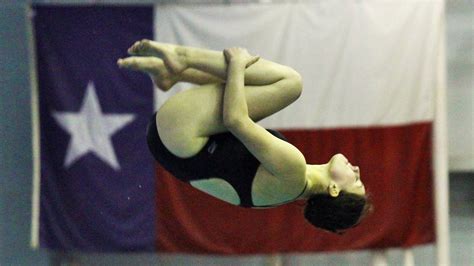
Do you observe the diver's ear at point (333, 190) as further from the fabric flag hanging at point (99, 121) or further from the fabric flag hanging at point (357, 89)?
the fabric flag hanging at point (99, 121)

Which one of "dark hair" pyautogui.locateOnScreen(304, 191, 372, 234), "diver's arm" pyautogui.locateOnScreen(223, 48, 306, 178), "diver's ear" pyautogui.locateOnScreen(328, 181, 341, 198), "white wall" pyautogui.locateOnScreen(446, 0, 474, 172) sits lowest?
"dark hair" pyautogui.locateOnScreen(304, 191, 372, 234)

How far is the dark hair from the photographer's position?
9.83ft

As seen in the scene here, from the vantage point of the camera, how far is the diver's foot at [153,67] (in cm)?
277

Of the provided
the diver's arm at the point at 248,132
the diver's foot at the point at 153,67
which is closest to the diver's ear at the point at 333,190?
the diver's arm at the point at 248,132

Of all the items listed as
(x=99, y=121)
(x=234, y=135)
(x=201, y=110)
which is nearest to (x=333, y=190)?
(x=234, y=135)

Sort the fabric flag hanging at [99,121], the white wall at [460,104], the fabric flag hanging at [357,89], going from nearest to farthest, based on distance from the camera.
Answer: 1. the fabric flag hanging at [357,89]
2. the fabric flag hanging at [99,121]
3. the white wall at [460,104]

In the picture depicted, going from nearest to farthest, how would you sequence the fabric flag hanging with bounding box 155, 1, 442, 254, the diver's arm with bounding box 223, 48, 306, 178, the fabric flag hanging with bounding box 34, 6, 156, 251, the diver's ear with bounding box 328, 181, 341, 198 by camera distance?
1. the diver's arm with bounding box 223, 48, 306, 178
2. the diver's ear with bounding box 328, 181, 341, 198
3. the fabric flag hanging with bounding box 155, 1, 442, 254
4. the fabric flag hanging with bounding box 34, 6, 156, 251

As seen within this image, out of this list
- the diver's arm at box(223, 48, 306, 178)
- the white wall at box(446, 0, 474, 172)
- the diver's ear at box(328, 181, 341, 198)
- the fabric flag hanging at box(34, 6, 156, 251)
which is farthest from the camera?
the white wall at box(446, 0, 474, 172)

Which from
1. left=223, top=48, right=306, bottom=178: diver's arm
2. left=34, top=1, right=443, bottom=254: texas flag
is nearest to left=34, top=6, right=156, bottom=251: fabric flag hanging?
left=34, top=1, right=443, bottom=254: texas flag

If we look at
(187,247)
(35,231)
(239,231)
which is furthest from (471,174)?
(35,231)

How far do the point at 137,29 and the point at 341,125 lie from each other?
1551mm

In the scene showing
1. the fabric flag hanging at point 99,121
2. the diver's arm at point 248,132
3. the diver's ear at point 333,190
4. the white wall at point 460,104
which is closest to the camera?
the diver's arm at point 248,132

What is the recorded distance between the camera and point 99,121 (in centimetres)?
559

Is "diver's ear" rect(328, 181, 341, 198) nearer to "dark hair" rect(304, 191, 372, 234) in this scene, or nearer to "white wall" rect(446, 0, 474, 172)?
"dark hair" rect(304, 191, 372, 234)
